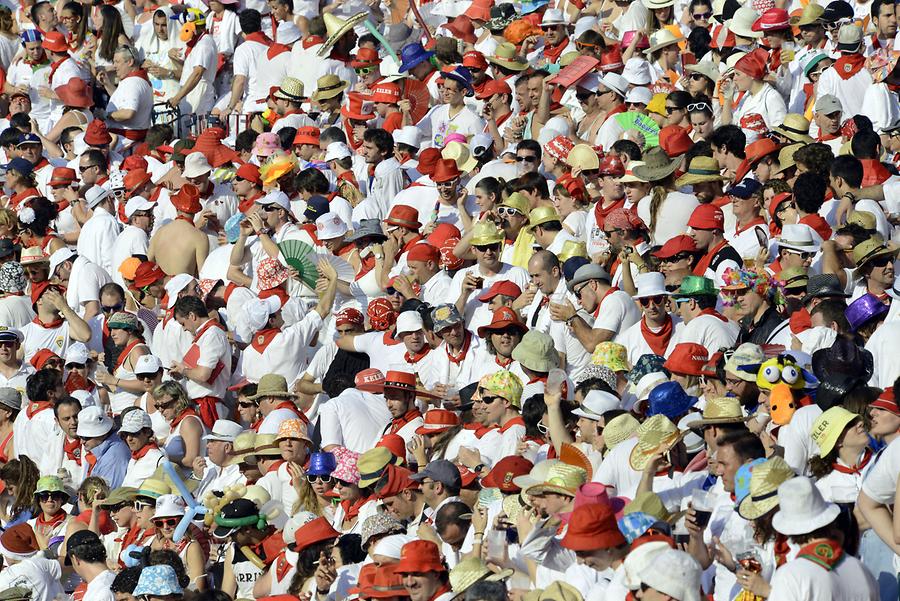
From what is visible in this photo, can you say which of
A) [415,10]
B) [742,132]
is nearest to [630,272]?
[742,132]

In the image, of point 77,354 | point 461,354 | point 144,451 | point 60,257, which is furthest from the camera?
point 60,257

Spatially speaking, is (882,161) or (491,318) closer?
(491,318)

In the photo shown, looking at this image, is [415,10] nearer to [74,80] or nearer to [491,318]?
[74,80]

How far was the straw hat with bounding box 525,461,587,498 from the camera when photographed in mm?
8812

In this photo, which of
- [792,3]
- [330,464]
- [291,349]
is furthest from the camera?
[792,3]

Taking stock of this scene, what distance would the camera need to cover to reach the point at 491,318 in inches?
461

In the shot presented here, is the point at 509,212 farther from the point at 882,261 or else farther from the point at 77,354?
the point at 77,354

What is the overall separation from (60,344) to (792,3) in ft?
22.2

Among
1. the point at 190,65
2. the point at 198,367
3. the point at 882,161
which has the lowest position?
the point at 190,65

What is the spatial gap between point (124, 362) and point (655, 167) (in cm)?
397

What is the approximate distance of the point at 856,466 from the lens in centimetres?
816

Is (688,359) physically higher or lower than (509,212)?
higher

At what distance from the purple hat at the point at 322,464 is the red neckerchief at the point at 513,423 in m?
1.00

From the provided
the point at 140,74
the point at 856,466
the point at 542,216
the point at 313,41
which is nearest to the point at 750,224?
the point at 542,216
